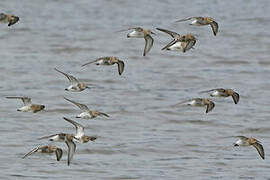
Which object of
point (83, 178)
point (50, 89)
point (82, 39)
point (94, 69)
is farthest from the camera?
point (82, 39)

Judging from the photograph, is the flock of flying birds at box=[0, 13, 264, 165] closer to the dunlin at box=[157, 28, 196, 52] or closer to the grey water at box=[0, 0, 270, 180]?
the dunlin at box=[157, 28, 196, 52]

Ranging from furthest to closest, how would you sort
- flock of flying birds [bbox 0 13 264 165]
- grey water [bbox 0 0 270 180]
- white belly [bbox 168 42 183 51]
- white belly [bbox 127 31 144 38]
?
grey water [bbox 0 0 270 180] < white belly [bbox 127 31 144 38] < white belly [bbox 168 42 183 51] < flock of flying birds [bbox 0 13 264 165]

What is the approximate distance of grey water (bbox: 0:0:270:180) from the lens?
20797 millimetres

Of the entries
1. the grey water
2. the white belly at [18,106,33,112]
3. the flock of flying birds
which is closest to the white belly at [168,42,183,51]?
the flock of flying birds

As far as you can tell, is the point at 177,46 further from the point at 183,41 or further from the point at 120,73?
the point at 120,73

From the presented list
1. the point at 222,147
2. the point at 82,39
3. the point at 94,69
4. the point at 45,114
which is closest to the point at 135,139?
the point at 222,147

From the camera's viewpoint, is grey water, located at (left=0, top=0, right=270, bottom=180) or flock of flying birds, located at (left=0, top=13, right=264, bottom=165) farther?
grey water, located at (left=0, top=0, right=270, bottom=180)

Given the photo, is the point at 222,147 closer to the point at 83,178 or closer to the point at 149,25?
the point at 83,178

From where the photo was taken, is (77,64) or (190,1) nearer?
(77,64)

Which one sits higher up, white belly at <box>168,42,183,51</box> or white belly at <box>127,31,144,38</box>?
white belly at <box>127,31,144,38</box>

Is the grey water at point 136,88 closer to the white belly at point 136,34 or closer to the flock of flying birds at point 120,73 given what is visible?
the flock of flying birds at point 120,73

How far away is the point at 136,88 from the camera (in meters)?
30.1

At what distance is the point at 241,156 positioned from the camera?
21.7m

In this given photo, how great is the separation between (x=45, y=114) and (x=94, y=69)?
741 cm
